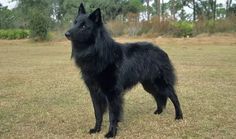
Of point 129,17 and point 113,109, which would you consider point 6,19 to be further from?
point 113,109

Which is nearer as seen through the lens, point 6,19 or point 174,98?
point 174,98

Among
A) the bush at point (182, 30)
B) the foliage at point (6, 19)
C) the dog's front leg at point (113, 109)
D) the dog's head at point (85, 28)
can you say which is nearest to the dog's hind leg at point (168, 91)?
the dog's front leg at point (113, 109)

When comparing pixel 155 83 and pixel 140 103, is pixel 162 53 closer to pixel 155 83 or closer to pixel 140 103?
pixel 155 83

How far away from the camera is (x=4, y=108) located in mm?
6805

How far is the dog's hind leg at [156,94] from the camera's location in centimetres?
597

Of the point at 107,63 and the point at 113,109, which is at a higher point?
the point at 107,63

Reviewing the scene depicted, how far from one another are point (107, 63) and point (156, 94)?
1.45 metres

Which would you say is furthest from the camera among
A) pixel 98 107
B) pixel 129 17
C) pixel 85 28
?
pixel 129 17

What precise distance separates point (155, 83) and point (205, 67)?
23.4 feet

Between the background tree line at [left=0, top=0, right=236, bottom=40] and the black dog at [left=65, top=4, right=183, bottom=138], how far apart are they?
21629 millimetres

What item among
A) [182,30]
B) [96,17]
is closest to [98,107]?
[96,17]

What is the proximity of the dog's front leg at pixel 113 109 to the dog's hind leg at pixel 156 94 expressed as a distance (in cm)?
95

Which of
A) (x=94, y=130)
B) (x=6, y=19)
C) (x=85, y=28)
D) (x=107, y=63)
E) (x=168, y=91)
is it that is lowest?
(x=94, y=130)

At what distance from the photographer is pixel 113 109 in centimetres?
511
